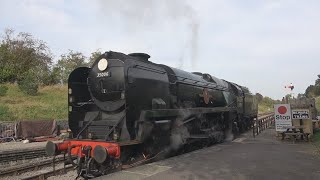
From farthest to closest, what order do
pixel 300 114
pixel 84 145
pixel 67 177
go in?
pixel 300 114
pixel 67 177
pixel 84 145

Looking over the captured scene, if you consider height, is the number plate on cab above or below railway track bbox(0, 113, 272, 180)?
above

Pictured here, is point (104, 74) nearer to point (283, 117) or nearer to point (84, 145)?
point (84, 145)

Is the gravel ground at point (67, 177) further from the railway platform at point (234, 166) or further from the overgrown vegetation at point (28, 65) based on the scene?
the overgrown vegetation at point (28, 65)

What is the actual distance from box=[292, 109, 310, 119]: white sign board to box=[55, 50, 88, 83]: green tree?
40.7m

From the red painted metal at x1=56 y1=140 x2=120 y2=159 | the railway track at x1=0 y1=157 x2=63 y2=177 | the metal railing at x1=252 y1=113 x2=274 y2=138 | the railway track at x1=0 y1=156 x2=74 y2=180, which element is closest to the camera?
the red painted metal at x1=56 y1=140 x2=120 y2=159

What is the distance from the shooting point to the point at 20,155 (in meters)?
14.2

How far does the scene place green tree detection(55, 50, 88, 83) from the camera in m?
52.7

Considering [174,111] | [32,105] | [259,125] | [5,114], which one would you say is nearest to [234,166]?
[174,111]

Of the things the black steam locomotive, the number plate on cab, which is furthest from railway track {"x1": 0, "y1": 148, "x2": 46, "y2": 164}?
the number plate on cab

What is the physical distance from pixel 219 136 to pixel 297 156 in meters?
4.98

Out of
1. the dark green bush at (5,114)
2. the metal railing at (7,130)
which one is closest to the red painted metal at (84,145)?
the metal railing at (7,130)

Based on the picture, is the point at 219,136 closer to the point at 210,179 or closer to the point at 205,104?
the point at 205,104

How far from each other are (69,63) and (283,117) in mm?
44335

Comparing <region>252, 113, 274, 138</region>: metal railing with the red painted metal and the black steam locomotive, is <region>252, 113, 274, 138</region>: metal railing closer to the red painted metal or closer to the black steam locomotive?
the black steam locomotive
